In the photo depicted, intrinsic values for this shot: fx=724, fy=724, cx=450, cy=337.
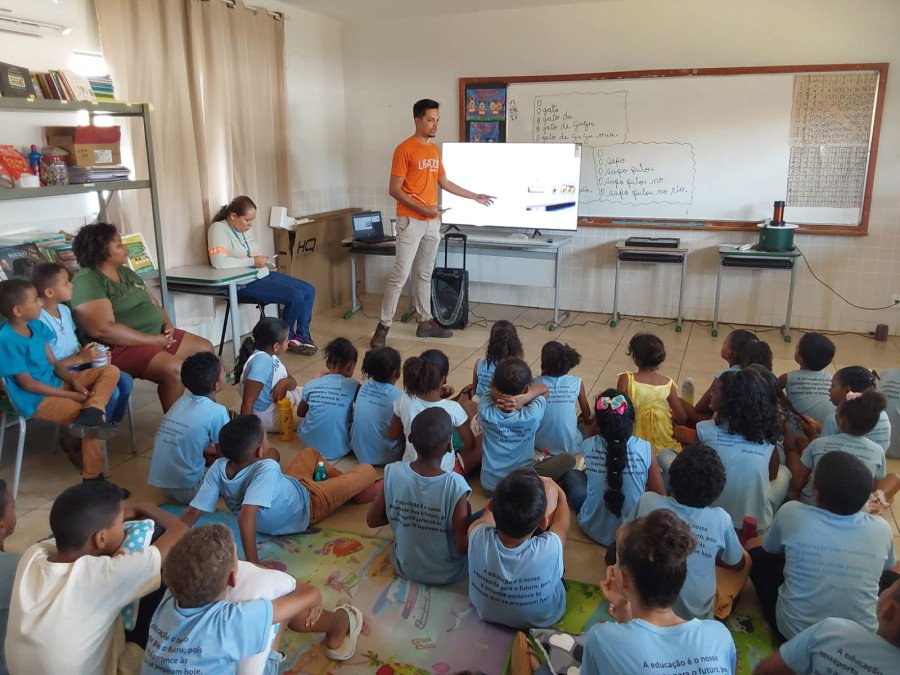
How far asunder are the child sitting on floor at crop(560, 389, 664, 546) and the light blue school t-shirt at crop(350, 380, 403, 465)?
0.91 meters

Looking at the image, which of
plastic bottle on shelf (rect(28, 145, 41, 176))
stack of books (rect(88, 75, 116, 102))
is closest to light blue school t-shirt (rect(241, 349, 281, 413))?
plastic bottle on shelf (rect(28, 145, 41, 176))

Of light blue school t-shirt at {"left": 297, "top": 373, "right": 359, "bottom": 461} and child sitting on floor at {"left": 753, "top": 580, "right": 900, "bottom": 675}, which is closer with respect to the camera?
child sitting on floor at {"left": 753, "top": 580, "right": 900, "bottom": 675}

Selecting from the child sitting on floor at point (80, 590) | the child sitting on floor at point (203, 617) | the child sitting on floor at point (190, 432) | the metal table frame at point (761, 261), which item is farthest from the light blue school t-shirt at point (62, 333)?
the metal table frame at point (761, 261)

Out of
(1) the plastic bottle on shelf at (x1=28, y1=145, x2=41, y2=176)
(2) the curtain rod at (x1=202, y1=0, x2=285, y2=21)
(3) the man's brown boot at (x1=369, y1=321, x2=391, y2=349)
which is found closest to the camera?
(1) the plastic bottle on shelf at (x1=28, y1=145, x2=41, y2=176)

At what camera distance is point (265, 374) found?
342cm

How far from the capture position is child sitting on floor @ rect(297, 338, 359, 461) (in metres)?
3.28

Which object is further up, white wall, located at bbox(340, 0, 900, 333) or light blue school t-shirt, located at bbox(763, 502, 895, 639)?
white wall, located at bbox(340, 0, 900, 333)

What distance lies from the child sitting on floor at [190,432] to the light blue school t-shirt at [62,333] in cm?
69

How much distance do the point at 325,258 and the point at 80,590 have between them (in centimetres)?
482

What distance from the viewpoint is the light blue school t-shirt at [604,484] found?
8.10 feet

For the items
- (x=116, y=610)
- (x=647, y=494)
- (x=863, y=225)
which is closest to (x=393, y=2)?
(x=863, y=225)

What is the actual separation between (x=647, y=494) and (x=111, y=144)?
11.1 feet

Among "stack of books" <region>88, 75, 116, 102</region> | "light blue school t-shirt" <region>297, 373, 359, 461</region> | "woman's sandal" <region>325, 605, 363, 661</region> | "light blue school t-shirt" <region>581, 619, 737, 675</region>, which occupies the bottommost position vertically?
"woman's sandal" <region>325, 605, 363, 661</region>

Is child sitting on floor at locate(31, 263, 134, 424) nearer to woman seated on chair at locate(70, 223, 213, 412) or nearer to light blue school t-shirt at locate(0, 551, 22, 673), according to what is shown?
woman seated on chair at locate(70, 223, 213, 412)
